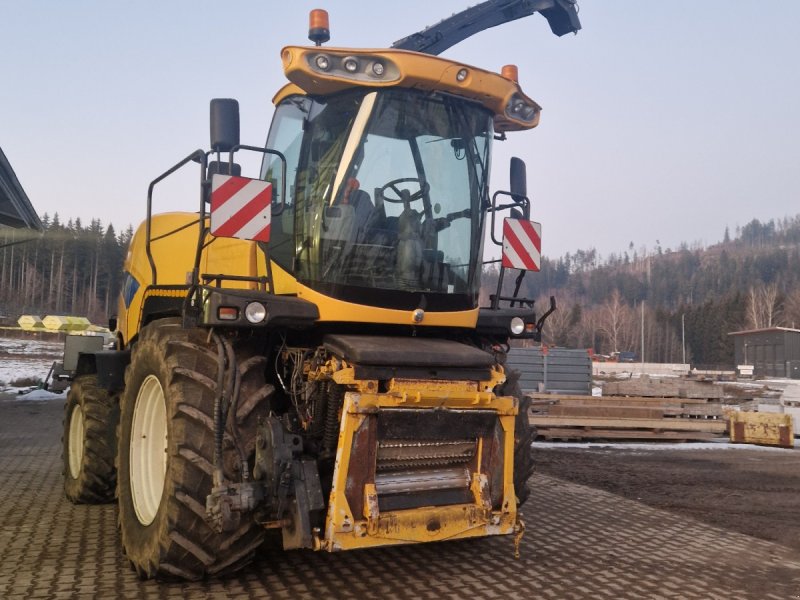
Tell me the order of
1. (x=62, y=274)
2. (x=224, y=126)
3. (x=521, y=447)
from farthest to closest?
(x=62, y=274)
(x=521, y=447)
(x=224, y=126)

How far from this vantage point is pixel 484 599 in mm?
3871

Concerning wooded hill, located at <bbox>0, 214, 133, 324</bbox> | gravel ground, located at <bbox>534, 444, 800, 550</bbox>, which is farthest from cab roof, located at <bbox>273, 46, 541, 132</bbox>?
wooded hill, located at <bbox>0, 214, 133, 324</bbox>

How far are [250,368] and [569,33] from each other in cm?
705

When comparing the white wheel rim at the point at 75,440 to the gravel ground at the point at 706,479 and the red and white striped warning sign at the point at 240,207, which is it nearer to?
the red and white striped warning sign at the point at 240,207

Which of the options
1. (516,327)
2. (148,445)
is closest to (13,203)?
(148,445)

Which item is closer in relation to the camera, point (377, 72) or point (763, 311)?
point (377, 72)

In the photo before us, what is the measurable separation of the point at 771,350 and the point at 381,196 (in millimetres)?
65630

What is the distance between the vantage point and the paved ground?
390cm

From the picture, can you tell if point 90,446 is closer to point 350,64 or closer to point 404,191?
point 404,191

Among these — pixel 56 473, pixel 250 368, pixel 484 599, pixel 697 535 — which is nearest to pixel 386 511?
pixel 484 599

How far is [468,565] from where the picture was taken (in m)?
4.51

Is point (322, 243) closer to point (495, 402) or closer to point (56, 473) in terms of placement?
point (495, 402)

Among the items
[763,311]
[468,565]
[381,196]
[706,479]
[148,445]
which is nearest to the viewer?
[381,196]

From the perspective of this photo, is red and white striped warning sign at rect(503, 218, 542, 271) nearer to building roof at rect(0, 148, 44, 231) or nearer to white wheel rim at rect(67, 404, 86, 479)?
white wheel rim at rect(67, 404, 86, 479)
